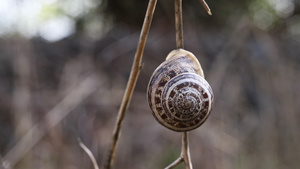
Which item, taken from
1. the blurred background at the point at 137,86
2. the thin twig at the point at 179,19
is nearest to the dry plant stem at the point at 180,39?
the thin twig at the point at 179,19

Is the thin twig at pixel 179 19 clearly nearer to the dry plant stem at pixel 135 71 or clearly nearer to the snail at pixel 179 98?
the dry plant stem at pixel 135 71

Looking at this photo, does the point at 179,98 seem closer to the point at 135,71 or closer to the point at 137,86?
the point at 135,71

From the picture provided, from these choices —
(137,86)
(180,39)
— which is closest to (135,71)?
(180,39)

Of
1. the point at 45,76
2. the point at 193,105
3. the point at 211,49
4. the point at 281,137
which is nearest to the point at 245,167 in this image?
the point at 281,137

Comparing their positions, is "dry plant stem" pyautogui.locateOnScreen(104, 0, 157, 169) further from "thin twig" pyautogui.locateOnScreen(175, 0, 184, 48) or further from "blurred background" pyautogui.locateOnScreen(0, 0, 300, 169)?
"blurred background" pyautogui.locateOnScreen(0, 0, 300, 169)

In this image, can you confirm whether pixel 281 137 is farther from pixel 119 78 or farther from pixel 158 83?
pixel 158 83
